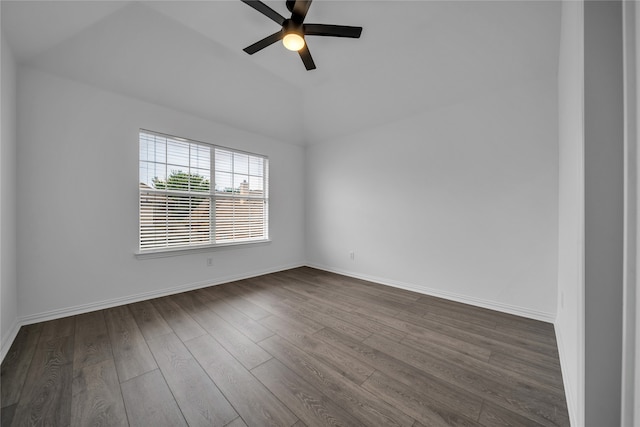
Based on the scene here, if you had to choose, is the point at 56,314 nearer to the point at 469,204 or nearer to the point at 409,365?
the point at 409,365

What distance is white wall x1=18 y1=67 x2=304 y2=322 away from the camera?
227 cm

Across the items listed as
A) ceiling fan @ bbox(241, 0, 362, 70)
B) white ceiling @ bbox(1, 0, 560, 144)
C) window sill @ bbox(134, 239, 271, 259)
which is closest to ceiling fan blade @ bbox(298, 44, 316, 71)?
ceiling fan @ bbox(241, 0, 362, 70)

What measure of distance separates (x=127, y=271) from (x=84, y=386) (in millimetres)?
1604

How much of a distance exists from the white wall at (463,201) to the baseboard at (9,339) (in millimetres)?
3716

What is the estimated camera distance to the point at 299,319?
7.89 ft

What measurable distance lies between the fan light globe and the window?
2100 millimetres

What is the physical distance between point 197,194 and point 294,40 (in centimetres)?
245

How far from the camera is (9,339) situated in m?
1.92

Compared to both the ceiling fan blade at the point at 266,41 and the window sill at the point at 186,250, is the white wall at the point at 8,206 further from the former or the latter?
the ceiling fan blade at the point at 266,41

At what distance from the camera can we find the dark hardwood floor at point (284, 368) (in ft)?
4.19

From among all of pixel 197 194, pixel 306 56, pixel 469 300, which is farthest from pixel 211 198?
pixel 469 300

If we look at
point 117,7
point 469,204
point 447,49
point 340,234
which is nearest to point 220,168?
point 117,7

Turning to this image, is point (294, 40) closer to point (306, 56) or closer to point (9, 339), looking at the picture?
point (306, 56)

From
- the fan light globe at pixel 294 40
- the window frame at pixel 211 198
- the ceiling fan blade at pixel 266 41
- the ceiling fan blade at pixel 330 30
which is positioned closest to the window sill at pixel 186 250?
the window frame at pixel 211 198
